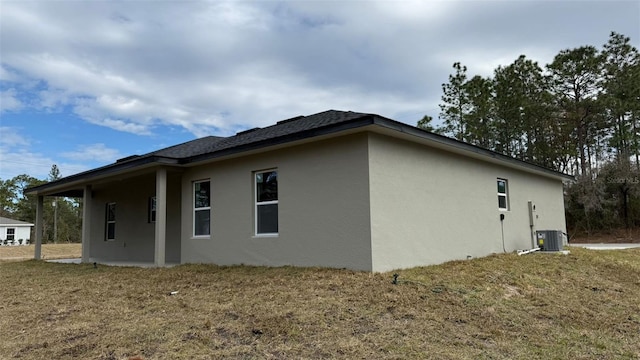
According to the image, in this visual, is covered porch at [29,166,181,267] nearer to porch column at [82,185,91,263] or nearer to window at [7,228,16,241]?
porch column at [82,185,91,263]

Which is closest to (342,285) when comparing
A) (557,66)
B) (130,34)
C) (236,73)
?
(130,34)

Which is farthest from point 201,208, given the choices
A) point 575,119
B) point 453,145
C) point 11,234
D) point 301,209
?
point 11,234

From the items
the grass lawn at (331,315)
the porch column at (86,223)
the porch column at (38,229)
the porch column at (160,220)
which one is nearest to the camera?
the grass lawn at (331,315)

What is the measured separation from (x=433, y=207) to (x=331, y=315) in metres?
4.44

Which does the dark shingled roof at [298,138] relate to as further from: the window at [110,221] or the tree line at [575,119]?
the tree line at [575,119]

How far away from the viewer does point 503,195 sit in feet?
39.3

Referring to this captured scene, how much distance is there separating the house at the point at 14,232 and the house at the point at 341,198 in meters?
38.7

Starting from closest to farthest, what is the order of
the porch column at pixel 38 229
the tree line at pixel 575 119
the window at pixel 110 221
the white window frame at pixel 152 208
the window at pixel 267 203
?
1. the window at pixel 267 203
2. the white window frame at pixel 152 208
3. the window at pixel 110 221
4. the porch column at pixel 38 229
5. the tree line at pixel 575 119

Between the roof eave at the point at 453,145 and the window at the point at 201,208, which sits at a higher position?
the roof eave at the point at 453,145

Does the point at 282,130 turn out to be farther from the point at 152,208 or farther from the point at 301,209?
the point at 152,208

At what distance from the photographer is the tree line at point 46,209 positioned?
51344 millimetres

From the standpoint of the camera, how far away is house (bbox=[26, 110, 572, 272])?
24.5 ft

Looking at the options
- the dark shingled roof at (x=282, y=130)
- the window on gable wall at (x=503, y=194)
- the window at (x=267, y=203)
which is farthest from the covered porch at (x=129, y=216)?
the window on gable wall at (x=503, y=194)

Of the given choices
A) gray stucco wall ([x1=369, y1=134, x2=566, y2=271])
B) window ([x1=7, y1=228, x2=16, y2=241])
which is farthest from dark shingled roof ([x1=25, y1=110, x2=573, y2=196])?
window ([x1=7, y1=228, x2=16, y2=241])
